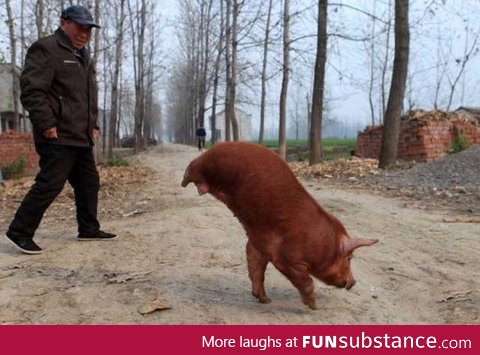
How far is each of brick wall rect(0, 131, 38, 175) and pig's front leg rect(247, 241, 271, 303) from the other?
15781mm

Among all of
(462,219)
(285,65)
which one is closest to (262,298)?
(462,219)

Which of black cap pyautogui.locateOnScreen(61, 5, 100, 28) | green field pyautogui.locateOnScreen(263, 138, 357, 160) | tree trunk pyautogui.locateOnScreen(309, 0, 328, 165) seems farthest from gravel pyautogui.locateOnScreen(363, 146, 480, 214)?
green field pyautogui.locateOnScreen(263, 138, 357, 160)

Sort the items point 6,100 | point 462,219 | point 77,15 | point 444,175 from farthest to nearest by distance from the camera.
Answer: point 6,100 → point 444,175 → point 462,219 → point 77,15

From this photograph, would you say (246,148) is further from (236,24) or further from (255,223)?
(236,24)

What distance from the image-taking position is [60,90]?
190 inches

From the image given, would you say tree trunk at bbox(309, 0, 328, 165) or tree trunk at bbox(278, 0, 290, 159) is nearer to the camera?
tree trunk at bbox(309, 0, 328, 165)

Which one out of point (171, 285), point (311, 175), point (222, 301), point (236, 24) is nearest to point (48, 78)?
point (171, 285)

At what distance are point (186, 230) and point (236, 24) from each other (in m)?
20.0

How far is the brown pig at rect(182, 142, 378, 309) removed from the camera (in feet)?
10.5

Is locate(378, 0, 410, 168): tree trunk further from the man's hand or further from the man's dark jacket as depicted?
the man's hand

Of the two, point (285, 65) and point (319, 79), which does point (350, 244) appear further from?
point (285, 65)

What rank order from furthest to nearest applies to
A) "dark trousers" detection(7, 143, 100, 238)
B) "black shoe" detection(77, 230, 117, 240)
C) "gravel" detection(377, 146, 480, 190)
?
"gravel" detection(377, 146, 480, 190) → "black shoe" detection(77, 230, 117, 240) → "dark trousers" detection(7, 143, 100, 238)

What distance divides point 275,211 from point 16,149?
55.9ft

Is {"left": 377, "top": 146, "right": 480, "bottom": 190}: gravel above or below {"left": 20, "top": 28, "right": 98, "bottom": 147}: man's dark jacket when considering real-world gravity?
below
